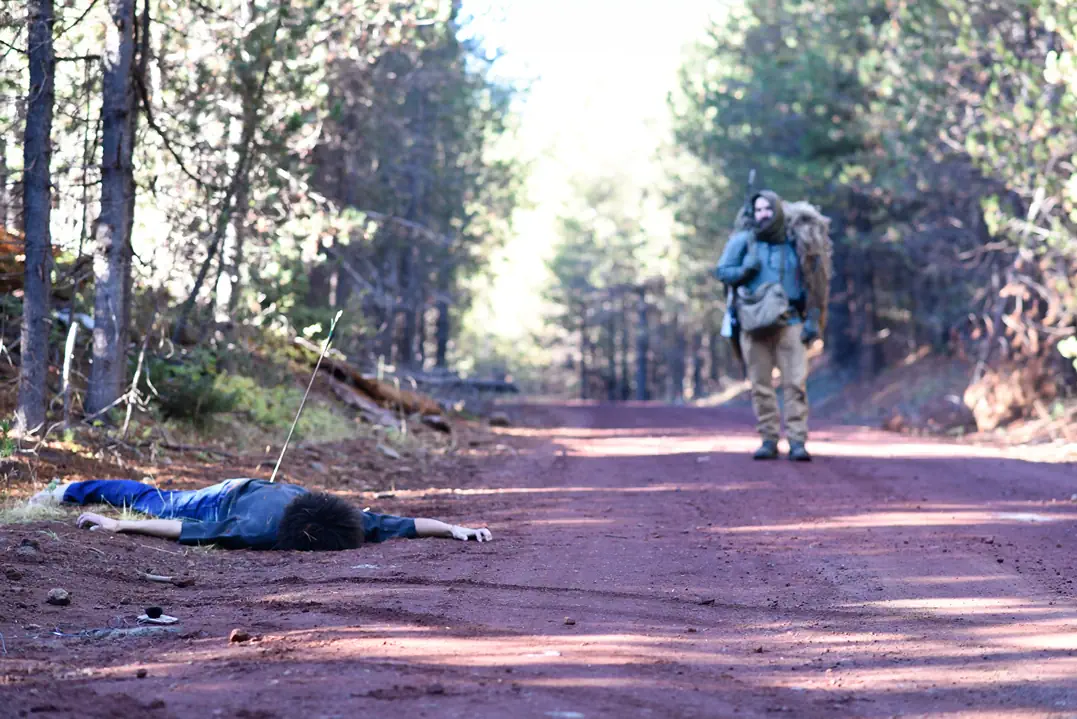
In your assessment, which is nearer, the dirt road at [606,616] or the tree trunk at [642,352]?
the dirt road at [606,616]

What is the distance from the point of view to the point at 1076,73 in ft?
50.0

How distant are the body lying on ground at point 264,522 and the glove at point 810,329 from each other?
6.50m

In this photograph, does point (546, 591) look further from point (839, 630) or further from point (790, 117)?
point (790, 117)

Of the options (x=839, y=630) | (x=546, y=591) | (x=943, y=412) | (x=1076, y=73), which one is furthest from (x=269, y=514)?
(x=943, y=412)

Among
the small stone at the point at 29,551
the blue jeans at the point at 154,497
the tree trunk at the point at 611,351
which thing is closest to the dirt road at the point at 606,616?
the small stone at the point at 29,551

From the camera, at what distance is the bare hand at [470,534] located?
811 cm

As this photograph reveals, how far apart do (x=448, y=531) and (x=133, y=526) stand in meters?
1.98

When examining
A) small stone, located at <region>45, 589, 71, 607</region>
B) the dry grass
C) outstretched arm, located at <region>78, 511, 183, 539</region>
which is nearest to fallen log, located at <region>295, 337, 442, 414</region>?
the dry grass

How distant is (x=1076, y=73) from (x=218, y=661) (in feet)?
45.3

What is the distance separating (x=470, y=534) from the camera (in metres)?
8.19

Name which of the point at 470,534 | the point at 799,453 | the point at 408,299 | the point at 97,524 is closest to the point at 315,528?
the point at 470,534

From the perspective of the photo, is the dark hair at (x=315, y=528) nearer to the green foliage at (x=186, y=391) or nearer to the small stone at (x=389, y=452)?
the green foliage at (x=186, y=391)

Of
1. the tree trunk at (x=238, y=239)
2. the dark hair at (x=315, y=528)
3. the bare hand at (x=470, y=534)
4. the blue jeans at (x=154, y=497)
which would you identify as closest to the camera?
the dark hair at (x=315, y=528)

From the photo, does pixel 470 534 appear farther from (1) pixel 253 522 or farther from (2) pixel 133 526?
(2) pixel 133 526
